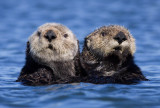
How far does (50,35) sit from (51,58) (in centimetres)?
60

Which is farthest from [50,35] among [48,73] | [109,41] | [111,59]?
[111,59]

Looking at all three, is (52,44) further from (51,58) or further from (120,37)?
(120,37)

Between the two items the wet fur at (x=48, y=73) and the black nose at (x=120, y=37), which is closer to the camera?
the wet fur at (x=48, y=73)

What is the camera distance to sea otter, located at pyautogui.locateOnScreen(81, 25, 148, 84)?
825 cm

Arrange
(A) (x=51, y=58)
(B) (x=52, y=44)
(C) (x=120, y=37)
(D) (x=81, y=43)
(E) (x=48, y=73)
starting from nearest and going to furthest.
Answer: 1. (B) (x=52, y=44)
2. (A) (x=51, y=58)
3. (E) (x=48, y=73)
4. (C) (x=120, y=37)
5. (D) (x=81, y=43)

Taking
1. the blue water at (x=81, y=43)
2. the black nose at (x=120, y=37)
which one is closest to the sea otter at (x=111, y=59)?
the black nose at (x=120, y=37)

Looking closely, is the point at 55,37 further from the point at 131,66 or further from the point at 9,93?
the point at 131,66

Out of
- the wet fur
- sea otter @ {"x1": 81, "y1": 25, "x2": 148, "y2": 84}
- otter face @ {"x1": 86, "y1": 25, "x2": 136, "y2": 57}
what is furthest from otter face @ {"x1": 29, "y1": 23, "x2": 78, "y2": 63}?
otter face @ {"x1": 86, "y1": 25, "x2": 136, "y2": 57}

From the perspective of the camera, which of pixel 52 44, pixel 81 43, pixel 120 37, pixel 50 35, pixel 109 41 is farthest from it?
pixel 81 43

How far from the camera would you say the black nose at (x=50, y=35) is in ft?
24.7

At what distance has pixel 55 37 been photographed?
25.1ft

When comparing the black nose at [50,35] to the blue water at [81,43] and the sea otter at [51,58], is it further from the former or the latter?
the blue water at [81,43]

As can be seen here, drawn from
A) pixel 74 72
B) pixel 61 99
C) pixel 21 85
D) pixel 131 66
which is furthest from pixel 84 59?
pixel 61 99

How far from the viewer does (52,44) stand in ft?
25.0
